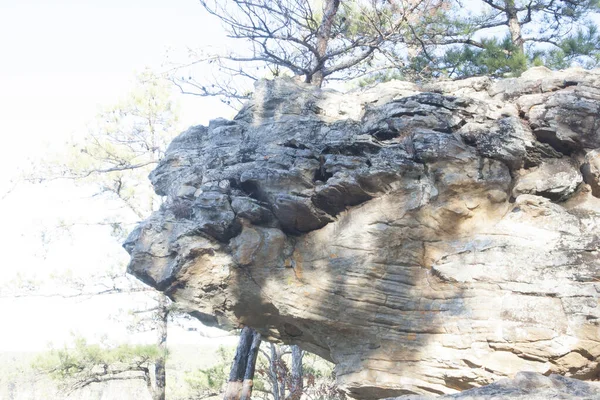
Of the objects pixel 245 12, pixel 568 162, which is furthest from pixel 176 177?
pixel 568 162

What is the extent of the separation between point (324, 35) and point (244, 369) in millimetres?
6755

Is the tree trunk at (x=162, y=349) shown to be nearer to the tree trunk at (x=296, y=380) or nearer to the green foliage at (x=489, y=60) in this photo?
the tree trunk at (x=296, y=380)

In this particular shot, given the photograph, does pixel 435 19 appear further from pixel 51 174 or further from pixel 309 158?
pixel 51 174

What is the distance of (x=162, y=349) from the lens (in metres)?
13.0

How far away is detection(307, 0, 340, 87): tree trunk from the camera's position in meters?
10.5

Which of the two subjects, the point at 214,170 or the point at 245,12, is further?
the point at 245,12

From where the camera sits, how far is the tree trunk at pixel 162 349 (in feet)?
43.7

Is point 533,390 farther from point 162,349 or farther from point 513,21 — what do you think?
point 162,349

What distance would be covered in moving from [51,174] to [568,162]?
12.3 meters

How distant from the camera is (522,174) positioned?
659cm

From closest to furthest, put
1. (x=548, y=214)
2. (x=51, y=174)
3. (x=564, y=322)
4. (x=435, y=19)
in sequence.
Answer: (x=564, y=322)
(x=548, y=214)
(x=435, y=19)
(x=51, y=174)

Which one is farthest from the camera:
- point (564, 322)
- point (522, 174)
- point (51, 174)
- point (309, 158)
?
point (51, 174)

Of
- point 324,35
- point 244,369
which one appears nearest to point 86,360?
point 244,369

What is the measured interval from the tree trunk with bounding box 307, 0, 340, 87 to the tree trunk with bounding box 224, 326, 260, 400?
5.12m
